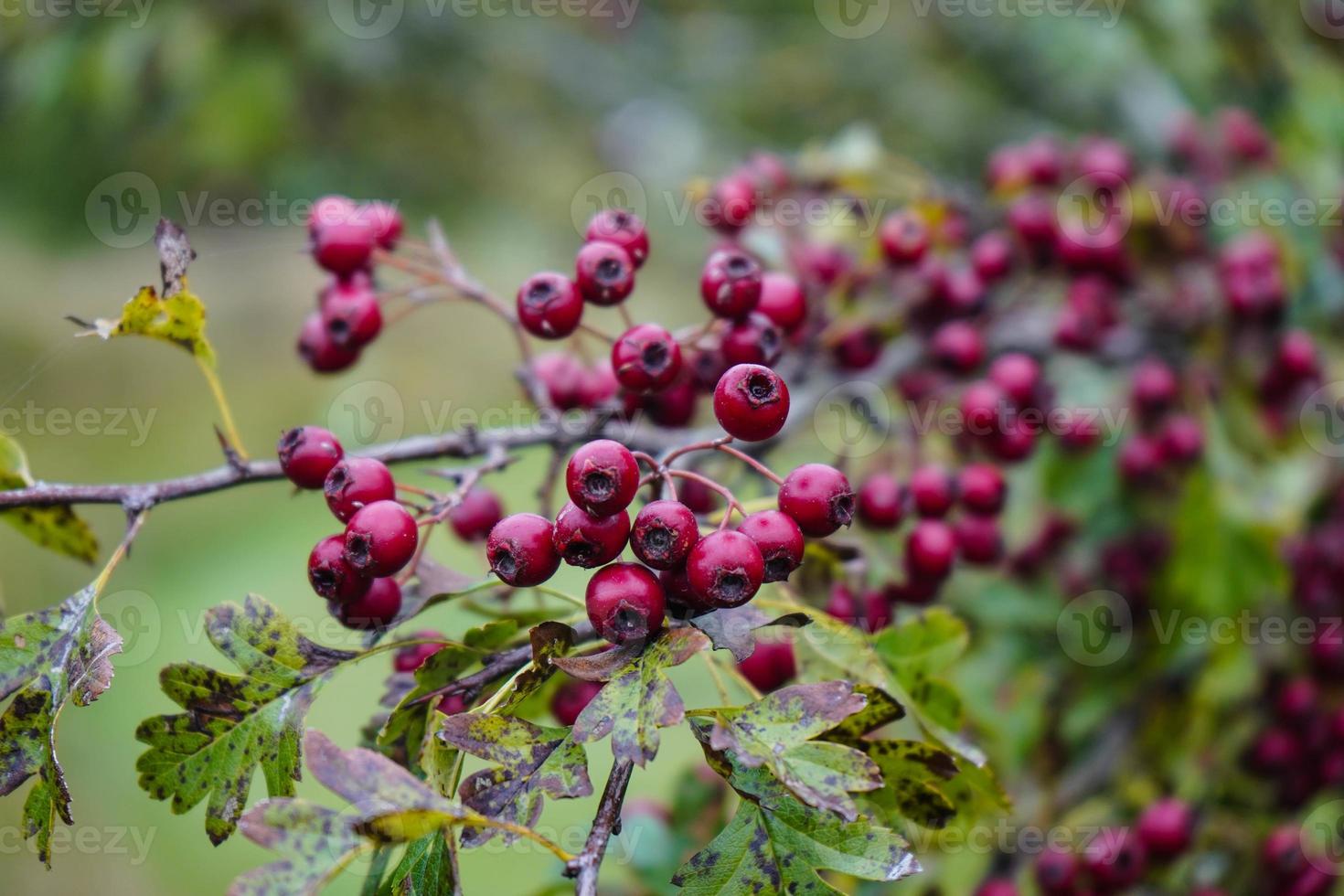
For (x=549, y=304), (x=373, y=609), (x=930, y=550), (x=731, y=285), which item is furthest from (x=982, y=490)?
(x=373, y=609)

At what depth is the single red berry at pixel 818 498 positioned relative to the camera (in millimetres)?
747

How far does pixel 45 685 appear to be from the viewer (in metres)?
0.76

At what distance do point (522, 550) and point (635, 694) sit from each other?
0.13 meters

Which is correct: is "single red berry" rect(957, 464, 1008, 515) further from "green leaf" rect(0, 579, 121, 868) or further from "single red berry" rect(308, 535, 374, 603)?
"green leaf" rect(0, 579, 121, 868)

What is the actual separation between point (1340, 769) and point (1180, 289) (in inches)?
28.6

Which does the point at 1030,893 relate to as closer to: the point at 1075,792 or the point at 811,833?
the point at 1075,792

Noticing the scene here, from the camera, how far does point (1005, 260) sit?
58.4 inches

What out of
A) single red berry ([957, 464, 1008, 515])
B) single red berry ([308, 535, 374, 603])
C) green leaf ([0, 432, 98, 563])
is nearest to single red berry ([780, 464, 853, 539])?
single red berry ([308, 535, 374, 603])

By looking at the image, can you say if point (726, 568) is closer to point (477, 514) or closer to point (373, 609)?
point (373, 609)

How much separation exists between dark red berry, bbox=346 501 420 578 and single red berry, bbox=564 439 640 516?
0.14 meters

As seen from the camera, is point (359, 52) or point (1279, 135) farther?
point (359, 52)

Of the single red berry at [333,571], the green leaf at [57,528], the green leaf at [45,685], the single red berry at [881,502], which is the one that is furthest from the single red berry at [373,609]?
the single red berry at [881,502]

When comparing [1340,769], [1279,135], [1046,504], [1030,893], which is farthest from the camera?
[1279,135]

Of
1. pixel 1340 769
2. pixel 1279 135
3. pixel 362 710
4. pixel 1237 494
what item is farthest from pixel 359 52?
pixel 1340 769
